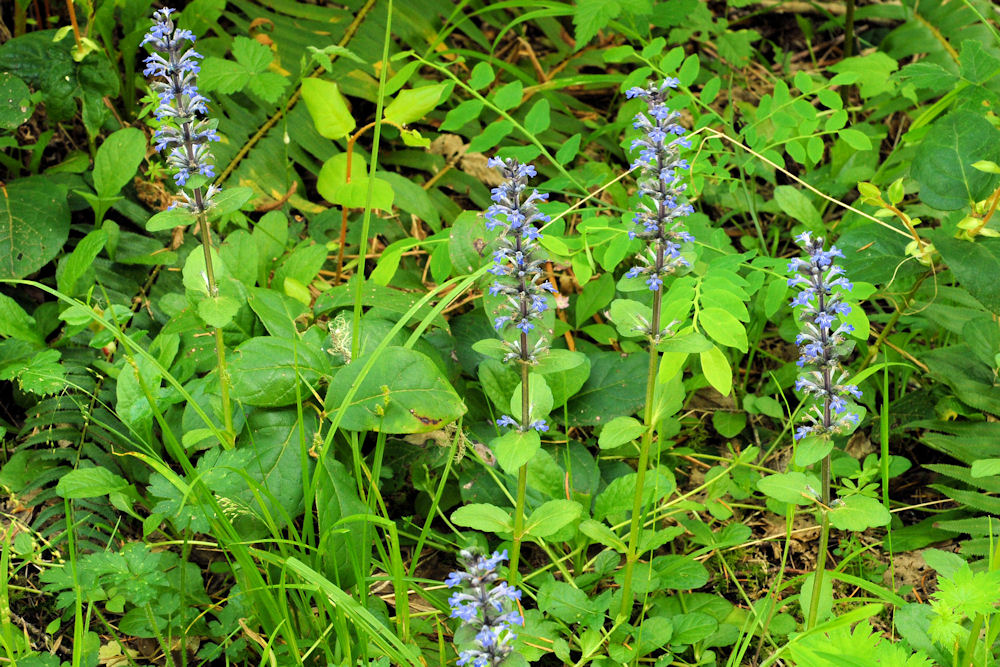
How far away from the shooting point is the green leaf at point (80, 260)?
2.92m

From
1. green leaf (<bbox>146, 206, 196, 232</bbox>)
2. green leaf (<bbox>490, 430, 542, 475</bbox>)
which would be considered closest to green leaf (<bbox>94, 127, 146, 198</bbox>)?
green leaf (<bbox>146, 206, 196, 232</bbox>)

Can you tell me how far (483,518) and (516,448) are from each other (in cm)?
27

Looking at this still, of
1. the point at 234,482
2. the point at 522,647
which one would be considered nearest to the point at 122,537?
the point at 234,482

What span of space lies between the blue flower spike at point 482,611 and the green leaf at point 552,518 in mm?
465

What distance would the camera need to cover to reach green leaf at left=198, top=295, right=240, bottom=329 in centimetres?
221

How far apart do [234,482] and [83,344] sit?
3.43ft

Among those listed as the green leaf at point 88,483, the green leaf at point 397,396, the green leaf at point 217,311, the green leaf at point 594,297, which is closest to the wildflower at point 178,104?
the green leaf at point 217,311

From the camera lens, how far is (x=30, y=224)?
312 centimetres

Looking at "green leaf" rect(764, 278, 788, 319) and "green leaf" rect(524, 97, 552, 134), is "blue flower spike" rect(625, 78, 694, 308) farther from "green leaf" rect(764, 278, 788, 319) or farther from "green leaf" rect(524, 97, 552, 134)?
"green leaf" rect(524, 97, 552, 134)

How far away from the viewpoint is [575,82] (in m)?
3.58

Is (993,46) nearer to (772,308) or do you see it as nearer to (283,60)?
(772,308)

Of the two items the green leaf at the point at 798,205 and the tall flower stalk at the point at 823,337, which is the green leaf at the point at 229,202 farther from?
the green leaf at the point at 798,205

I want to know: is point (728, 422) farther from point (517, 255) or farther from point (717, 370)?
point (517, 255)

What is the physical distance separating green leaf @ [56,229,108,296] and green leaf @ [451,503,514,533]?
5.44 ft
